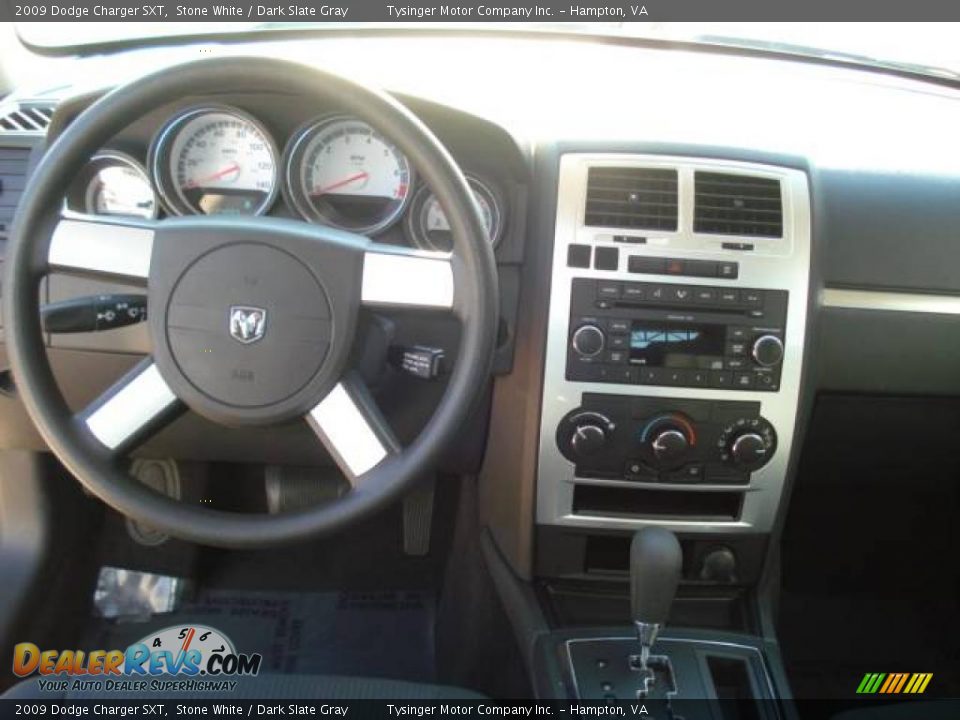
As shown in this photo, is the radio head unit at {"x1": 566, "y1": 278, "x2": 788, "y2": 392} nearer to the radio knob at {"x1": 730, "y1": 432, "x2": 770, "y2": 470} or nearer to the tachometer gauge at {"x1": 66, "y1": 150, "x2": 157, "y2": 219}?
the radio knob at {"x1": 730, "y1": 432, "x2": 770, "y2": 470}

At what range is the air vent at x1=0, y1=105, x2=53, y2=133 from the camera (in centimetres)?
165

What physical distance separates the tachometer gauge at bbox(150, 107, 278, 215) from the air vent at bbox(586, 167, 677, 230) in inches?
22.8

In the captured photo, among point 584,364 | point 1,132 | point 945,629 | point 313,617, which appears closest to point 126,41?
point 1,132

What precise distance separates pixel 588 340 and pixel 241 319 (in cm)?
62

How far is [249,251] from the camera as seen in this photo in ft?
4.00

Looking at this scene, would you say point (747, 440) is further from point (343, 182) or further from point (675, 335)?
point (343, 182)

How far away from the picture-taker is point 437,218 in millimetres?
1532

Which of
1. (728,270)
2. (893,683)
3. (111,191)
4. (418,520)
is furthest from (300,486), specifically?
(893,683)

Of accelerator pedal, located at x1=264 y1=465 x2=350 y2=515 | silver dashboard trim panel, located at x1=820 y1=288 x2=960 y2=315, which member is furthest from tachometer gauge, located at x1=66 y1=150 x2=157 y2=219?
silver dashboard trim panel, located at x1=820 y1=288 x2=960 y2=315

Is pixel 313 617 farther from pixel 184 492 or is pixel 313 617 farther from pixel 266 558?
pixel 184 492

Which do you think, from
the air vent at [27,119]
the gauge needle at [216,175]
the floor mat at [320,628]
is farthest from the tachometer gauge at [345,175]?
the floor mat at [320,628]

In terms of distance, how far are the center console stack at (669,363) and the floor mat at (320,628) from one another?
63cm

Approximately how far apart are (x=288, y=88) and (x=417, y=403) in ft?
2.28

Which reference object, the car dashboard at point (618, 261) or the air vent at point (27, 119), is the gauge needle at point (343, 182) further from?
the air vent at point (27, 119)
